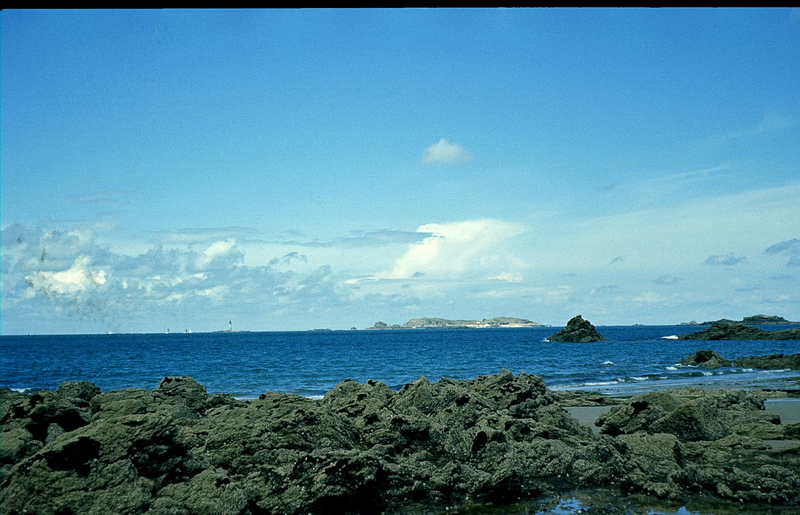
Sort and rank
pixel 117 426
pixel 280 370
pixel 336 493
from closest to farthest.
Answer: pixel 117 426 < pixel 336 493 < pixel 280 370

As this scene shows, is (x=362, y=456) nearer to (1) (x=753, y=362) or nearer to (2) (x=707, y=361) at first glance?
(2) (x=707, y=361)

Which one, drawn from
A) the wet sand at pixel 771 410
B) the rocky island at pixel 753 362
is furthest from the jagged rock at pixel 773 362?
the wet sand at pixel 771 410

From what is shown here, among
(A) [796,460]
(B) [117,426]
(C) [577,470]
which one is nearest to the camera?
(B) [117,426]

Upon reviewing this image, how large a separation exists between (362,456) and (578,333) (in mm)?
123353

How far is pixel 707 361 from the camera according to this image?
2046 inches

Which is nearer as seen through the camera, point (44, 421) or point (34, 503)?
point (34, 503)

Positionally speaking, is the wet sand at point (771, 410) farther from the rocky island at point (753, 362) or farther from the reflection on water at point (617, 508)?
the rocky island at point (753, 362)

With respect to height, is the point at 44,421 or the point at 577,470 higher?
the point at 44,421

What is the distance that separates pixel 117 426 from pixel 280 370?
162ft

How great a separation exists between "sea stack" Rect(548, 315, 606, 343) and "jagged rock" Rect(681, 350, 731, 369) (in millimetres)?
71635

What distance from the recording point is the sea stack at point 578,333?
125438 mm

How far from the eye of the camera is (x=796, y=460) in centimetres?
1320
